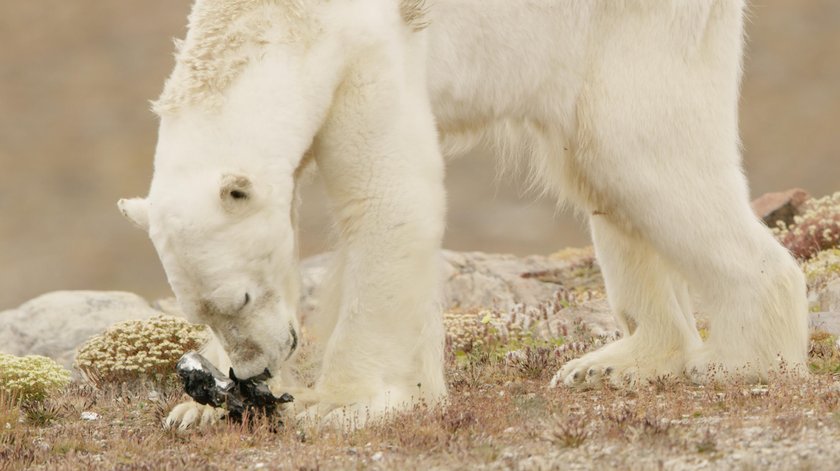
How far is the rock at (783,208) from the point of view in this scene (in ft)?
49.5

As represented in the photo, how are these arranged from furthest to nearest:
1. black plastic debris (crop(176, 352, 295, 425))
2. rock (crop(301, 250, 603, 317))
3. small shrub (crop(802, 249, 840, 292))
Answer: rock (crop(301, 250, 603, 317)) → small shrub (crop(802, 249, 840, 292)) → black plastic debris (crop(176, 352, 295, 425))

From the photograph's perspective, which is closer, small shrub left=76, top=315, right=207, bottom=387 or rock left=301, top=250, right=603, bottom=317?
small shrub left=76, top=315, right=207, bottom=387

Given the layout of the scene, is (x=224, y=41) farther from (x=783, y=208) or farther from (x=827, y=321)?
(x=783, y=208)

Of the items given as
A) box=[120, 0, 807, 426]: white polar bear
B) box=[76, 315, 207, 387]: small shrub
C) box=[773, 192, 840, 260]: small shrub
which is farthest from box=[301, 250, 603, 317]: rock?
box=[120, 0, 807, 426]: white polar bear

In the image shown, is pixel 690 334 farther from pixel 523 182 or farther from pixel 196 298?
pixel 196 298

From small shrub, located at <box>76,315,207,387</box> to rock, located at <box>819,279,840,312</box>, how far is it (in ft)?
16.5

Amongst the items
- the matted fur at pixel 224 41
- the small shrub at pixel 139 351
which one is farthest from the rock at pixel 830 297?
→ the matted fur at pixel 224 41

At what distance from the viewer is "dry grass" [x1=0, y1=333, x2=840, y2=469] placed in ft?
15.3

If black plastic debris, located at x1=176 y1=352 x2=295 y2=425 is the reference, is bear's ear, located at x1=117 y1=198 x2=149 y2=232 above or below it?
above

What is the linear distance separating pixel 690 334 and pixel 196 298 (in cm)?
316

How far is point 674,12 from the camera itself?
6484 mm

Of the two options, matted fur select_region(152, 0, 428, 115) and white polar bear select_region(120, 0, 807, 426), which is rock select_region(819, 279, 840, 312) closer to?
white polar bear select_region(120, 0, 807, 426)

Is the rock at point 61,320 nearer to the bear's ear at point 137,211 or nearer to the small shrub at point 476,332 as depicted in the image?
the small shrub at point 476,332

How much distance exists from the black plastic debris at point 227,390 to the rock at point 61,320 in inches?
217
